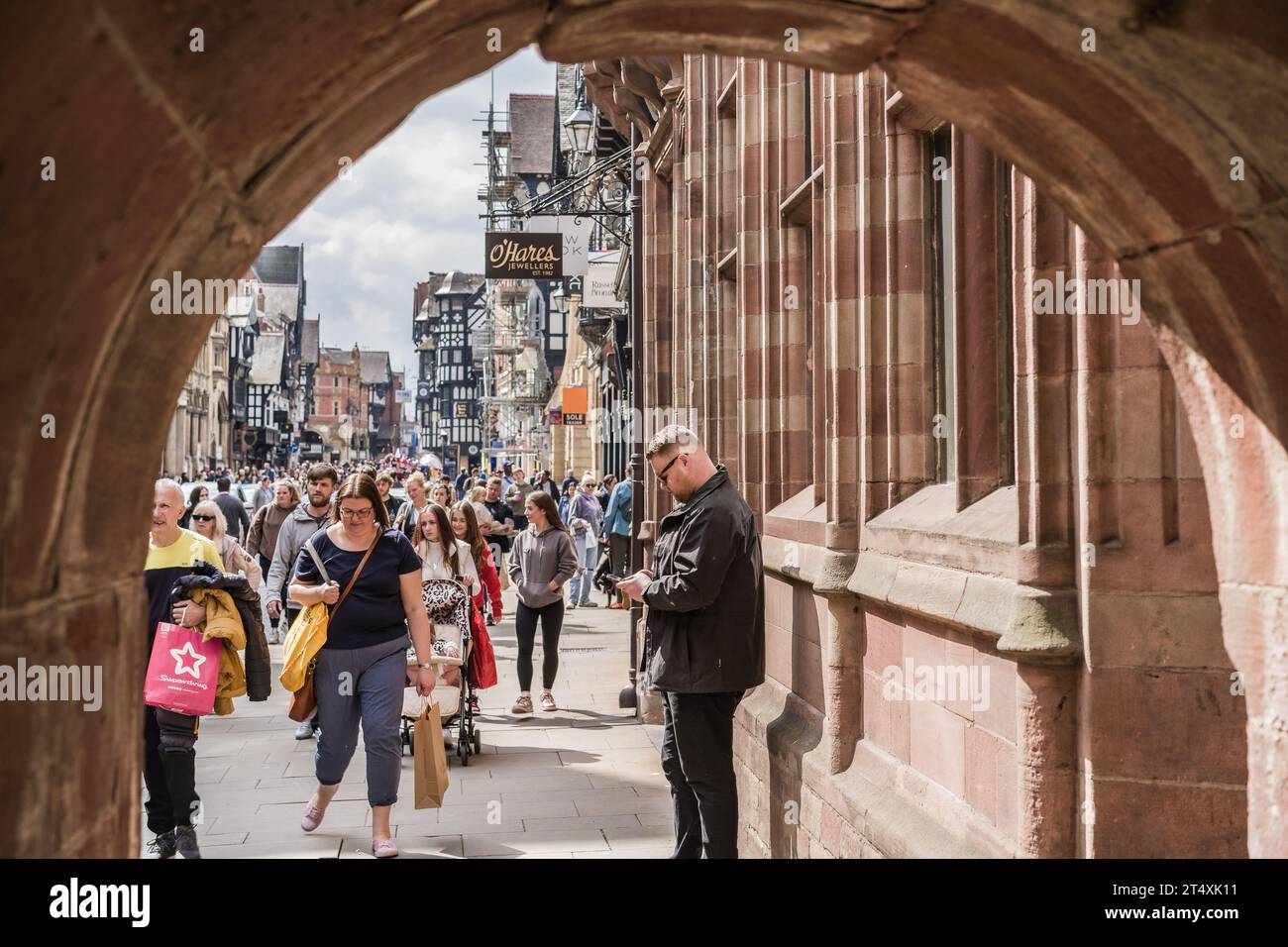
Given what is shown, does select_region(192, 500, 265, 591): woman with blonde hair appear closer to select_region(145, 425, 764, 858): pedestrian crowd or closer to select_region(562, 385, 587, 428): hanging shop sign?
select_region(145, 425, 764, 858): pedestrian crowd

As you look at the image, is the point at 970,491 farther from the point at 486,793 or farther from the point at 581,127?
the point at 581,127

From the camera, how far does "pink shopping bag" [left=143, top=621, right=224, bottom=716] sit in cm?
577

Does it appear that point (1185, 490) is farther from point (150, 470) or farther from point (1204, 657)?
point (150, 470)

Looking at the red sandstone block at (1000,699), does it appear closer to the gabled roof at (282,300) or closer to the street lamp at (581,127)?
the street lamp at (581,127)

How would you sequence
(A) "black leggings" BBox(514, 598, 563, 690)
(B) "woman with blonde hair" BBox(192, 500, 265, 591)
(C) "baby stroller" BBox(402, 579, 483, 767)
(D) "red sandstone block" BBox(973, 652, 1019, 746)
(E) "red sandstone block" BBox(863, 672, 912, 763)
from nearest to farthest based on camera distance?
(D) "red sandstone block" BBox(973, 652, 1019, 746) → (E) "red sandstone block" BBox(863, 672, 912, 763) → (B) "woman with blonde hair" BBox(192, 500, 265, 591) → (C) "baby stroller" BBox(402, 579, 483, 767) → (A) "black leggings" BBox(514, 598, 563, 690)

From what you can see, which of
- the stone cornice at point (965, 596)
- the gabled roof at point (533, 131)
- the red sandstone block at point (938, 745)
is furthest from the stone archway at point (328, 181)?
the gabled roof at point (533, 131)

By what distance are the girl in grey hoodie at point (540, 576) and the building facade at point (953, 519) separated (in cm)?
179

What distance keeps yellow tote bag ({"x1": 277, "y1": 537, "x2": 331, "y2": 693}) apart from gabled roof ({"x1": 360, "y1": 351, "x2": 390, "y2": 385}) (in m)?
A: 170

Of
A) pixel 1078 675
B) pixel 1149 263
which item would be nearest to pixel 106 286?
pixel 1149 263

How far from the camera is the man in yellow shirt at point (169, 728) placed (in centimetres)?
588

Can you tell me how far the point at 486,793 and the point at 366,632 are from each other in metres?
1.96

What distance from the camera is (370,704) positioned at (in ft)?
20.4

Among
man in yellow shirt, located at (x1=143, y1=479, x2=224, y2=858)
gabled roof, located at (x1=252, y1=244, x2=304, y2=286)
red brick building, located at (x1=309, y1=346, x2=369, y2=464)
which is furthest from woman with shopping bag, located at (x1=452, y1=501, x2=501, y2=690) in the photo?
red brick building, located at (x1=309, y1=346, x2=369, y2=464)

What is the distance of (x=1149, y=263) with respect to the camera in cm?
275
